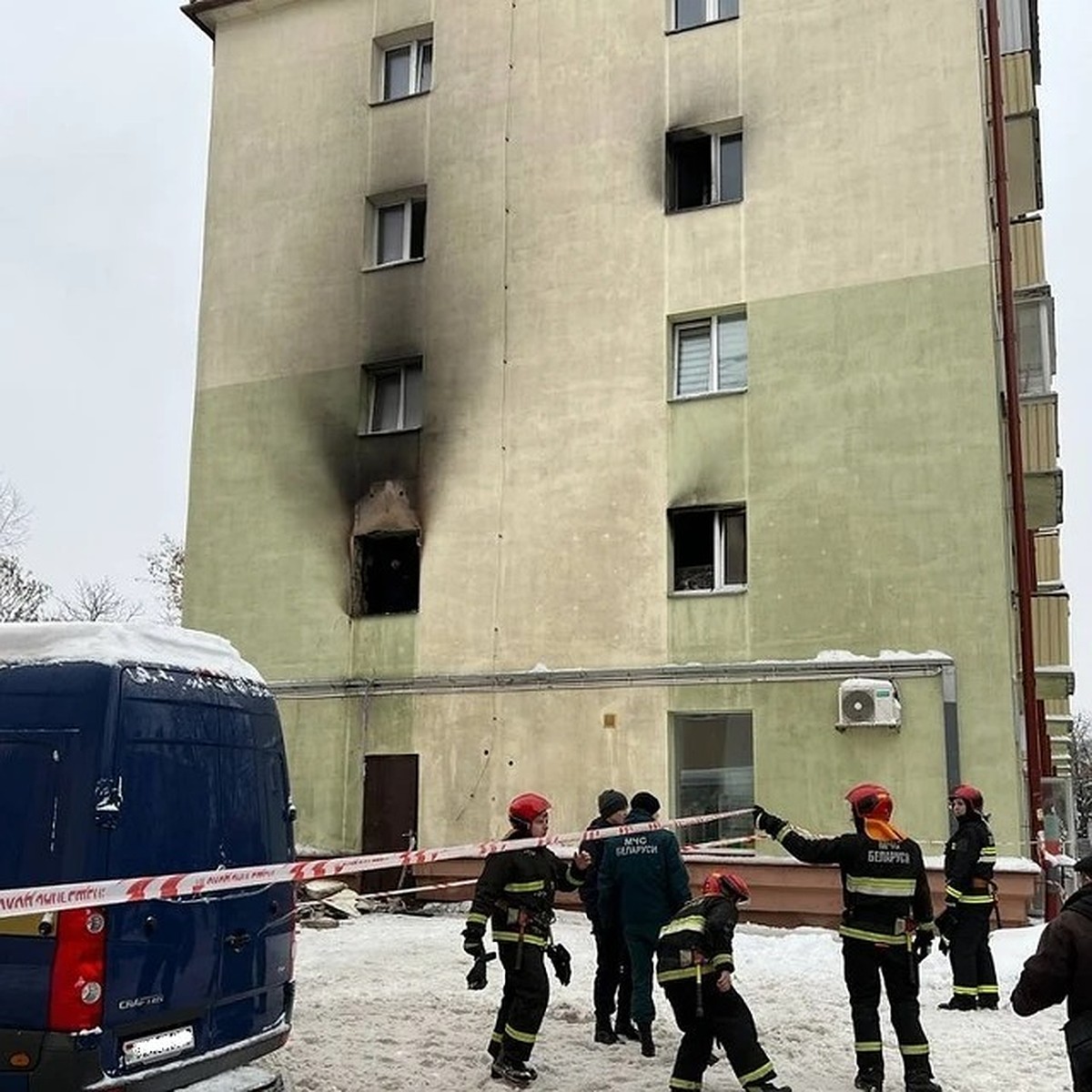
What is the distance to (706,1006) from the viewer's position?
6.95 m

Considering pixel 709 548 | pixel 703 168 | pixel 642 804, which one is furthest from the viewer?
pixel 703 168

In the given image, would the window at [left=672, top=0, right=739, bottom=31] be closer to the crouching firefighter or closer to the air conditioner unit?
the air conditioner unit

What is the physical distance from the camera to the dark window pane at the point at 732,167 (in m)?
17.2

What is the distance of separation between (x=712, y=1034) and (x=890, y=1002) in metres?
1.23

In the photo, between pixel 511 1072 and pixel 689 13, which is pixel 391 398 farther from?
pixel 511 1072

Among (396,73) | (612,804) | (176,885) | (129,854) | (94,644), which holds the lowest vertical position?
(176,885)

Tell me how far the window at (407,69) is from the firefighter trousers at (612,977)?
14662 mm

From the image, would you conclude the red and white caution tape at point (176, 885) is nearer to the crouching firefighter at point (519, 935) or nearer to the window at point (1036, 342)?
the crouching firefighter at point (519, 935)

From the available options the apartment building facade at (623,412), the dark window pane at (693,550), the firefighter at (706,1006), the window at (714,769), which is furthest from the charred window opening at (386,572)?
the firefighter at (706,1006)

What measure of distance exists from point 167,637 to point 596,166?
1282 cm

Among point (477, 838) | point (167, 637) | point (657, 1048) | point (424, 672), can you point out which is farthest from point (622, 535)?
point (167, 637)

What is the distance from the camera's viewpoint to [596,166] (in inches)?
698

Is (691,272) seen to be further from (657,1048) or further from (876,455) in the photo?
(657,1048)

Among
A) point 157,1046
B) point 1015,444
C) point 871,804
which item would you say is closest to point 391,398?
point 1015,444
